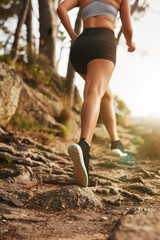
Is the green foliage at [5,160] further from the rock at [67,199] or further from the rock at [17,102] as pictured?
the rock at [17,102]

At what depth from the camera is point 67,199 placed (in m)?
1.86

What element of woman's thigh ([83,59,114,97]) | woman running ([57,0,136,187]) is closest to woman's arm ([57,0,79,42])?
woman running ([57,0,136,187])

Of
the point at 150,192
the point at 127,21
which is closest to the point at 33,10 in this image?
the point at 127,21

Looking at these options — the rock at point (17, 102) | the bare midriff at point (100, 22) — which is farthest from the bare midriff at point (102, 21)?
the rock at point (17, 102)

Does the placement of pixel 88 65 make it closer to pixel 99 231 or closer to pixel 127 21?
pixel 127 21

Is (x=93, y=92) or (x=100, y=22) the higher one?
(x=100, y=22)

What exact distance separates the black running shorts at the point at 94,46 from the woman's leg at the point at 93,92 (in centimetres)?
6

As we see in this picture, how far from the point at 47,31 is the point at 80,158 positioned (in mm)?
10660

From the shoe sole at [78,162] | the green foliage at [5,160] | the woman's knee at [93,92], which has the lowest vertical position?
the green foliage at [5,160]

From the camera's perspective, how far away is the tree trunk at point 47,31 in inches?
440

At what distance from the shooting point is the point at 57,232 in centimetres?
134

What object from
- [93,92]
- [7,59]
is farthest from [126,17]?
[7,59]

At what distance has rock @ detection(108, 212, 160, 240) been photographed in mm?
941

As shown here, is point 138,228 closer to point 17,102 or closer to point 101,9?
point 101,9
